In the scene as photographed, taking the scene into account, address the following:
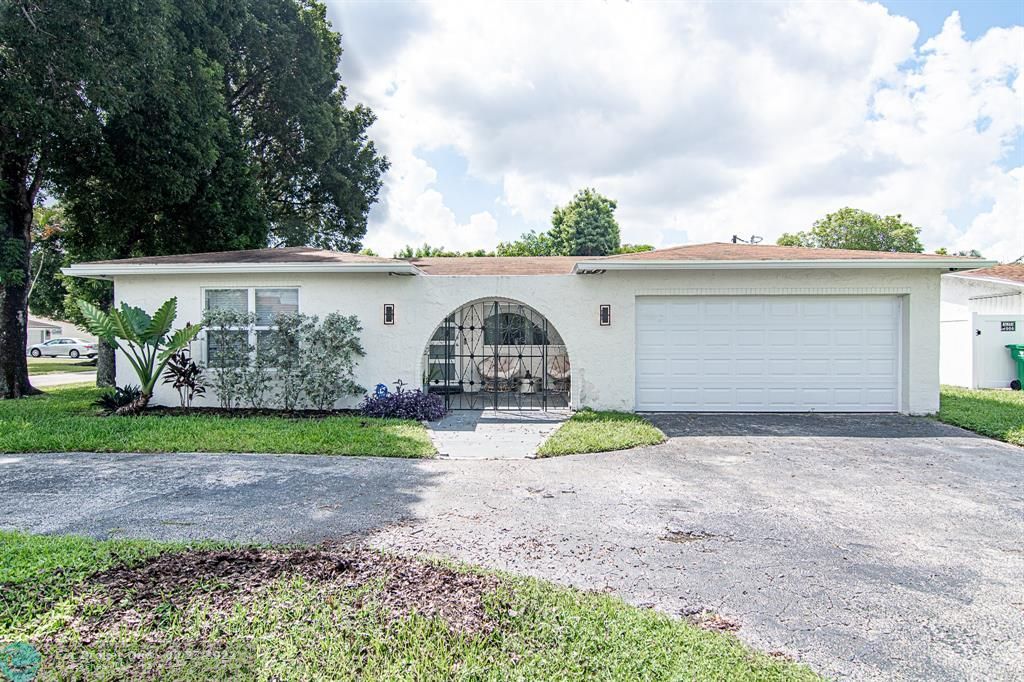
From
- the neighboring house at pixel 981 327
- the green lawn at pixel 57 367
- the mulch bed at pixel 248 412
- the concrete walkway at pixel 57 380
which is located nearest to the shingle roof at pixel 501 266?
the mulch bed at pixel 248 412

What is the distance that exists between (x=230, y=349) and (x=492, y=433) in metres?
5.20

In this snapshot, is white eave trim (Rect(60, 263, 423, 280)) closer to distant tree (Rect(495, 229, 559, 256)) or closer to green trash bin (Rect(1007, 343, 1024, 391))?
green trash bin (Rect(1007, 343, 1024, 391))

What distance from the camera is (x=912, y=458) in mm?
7031

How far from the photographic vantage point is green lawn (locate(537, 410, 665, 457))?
749 centimetres

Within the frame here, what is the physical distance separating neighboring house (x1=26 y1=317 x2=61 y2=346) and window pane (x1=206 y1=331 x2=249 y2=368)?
2044 inches

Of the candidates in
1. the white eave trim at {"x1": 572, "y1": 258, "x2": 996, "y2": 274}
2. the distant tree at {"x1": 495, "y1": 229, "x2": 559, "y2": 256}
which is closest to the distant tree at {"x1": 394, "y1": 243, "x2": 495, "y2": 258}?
the distant tree at {"x1": 495, "y1": 229, "x2": 559, "y2": 256}

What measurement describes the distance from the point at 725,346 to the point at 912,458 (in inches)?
157

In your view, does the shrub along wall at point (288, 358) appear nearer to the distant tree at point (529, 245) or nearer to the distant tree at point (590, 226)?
the distant tree at point (590, 226)

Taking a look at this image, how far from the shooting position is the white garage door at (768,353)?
412 inches

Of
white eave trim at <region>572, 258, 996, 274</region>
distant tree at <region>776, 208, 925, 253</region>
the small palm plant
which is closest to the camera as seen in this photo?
the small palm plant

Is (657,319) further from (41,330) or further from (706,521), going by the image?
(41,330)

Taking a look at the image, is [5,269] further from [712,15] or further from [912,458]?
[912,458]

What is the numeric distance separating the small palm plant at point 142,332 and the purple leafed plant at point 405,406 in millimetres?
3313

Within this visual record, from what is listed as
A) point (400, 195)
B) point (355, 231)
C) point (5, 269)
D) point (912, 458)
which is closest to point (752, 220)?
point (400, 195)
